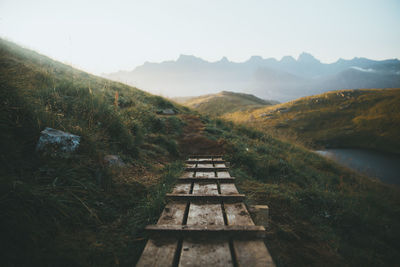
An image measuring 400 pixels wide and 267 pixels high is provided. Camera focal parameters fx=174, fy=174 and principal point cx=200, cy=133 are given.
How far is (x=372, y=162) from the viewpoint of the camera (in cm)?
1310

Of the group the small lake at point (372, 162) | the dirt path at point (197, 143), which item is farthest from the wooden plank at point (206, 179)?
the small lake at point (372, 162)

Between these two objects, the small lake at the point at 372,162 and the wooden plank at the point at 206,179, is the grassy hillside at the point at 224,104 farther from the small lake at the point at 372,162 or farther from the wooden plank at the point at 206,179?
the wooden plank at the point at 206,179

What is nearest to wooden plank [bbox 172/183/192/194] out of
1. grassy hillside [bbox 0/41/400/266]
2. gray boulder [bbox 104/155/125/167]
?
grassy hillside [bbox 0/41/400/266]

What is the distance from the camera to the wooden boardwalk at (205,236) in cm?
176

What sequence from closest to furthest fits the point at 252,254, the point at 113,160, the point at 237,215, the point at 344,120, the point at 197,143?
the point at 252,254 → the point at 237,215 → the point at 113,160 → the point at 197,143 → the point at 344,120

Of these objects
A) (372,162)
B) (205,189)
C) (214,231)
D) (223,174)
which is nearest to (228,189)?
(205,189)

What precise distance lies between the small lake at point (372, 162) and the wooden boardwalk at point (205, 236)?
1231 cm

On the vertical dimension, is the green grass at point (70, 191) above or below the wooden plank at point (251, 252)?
below

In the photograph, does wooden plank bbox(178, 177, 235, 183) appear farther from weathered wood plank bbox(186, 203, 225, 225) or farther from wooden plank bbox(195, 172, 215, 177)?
weathered wood plank bbox(186, 203, 225, 225)

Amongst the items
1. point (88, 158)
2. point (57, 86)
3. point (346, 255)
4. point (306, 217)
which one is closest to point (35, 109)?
point (88, 158)

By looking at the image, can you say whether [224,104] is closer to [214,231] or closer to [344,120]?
[344,120]

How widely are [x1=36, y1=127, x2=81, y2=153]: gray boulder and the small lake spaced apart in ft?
46.7

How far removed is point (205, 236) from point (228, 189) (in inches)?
55.5

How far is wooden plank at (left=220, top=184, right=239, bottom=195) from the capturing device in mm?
3188
